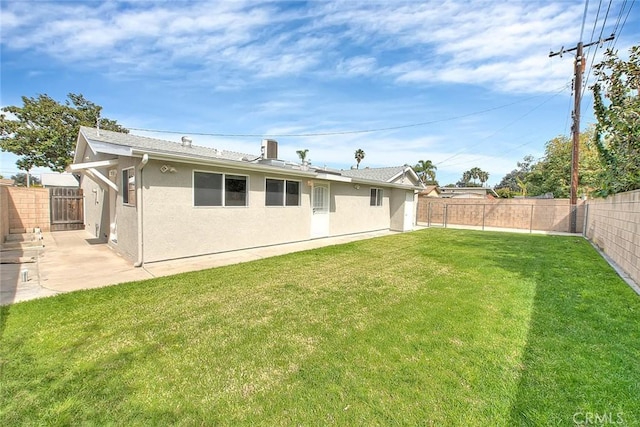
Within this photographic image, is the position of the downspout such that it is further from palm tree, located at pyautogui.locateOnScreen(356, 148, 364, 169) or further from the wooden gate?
palm tree, located at pyautogui.locateOnScreen(356, 148, 364, 169)

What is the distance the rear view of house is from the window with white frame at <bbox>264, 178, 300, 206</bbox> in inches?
1.3

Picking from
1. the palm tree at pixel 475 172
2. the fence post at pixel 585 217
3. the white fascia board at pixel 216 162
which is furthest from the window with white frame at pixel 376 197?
the palm tree at pixel 475 172

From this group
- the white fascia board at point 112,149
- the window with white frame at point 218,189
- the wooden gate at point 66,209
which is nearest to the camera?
the white fascia board at point 112,149

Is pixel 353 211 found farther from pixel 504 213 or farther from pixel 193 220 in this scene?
pixel 504 213

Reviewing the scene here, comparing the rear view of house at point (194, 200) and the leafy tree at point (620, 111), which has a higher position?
the leafy tree at point (620, 111)

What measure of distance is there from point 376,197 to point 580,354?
39.6ft

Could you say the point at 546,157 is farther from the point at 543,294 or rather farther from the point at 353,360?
the point at 353,360

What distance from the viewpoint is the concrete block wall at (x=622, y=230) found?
5.90 metres

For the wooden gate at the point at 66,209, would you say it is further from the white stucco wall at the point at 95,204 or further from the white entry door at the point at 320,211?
the white entry door at the point at 320,211

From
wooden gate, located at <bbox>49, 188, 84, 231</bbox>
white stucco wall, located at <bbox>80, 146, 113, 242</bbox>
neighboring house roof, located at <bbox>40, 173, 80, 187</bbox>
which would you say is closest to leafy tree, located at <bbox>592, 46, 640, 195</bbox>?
white stucco wall, located at <bbox>80, 146, 113, 242</bbox>

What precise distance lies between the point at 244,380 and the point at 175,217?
564 centimetres

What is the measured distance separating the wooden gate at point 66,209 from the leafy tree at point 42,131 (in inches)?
444

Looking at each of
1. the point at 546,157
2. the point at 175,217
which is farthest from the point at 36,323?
the point at 546,157

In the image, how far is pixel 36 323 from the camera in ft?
12.2
